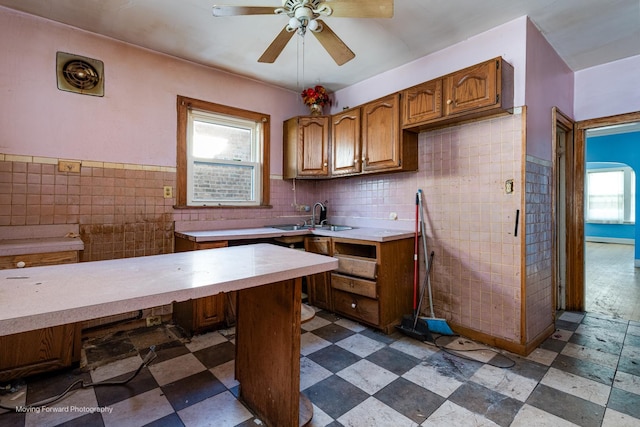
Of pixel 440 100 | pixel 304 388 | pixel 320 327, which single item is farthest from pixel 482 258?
pixel 304 388

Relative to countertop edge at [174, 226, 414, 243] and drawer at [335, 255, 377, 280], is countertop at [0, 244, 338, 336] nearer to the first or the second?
countertop edge at [174, 226, 414, 243]

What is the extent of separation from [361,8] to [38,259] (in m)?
2.57

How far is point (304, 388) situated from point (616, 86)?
3.89 metres

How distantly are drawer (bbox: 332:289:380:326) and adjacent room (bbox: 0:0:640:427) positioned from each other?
21mm

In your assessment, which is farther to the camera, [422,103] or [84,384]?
[422,103]

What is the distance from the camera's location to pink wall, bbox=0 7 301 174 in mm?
2340

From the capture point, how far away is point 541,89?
255cm

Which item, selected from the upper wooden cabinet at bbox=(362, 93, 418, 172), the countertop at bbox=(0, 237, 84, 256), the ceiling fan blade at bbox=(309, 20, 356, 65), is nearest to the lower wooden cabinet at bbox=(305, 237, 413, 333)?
the upper wooden cabinet at bbox=(362, 93, 418, 172)

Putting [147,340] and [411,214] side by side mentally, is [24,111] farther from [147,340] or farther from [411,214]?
[411,214]

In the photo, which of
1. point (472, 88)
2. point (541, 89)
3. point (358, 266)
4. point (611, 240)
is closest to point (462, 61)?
point (472, 88)

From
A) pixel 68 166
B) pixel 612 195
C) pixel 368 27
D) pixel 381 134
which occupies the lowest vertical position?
pixel 68 166

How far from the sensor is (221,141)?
346cm

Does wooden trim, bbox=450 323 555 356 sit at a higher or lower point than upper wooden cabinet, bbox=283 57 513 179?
lower

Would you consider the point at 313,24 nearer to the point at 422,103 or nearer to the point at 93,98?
the point at 422,103
